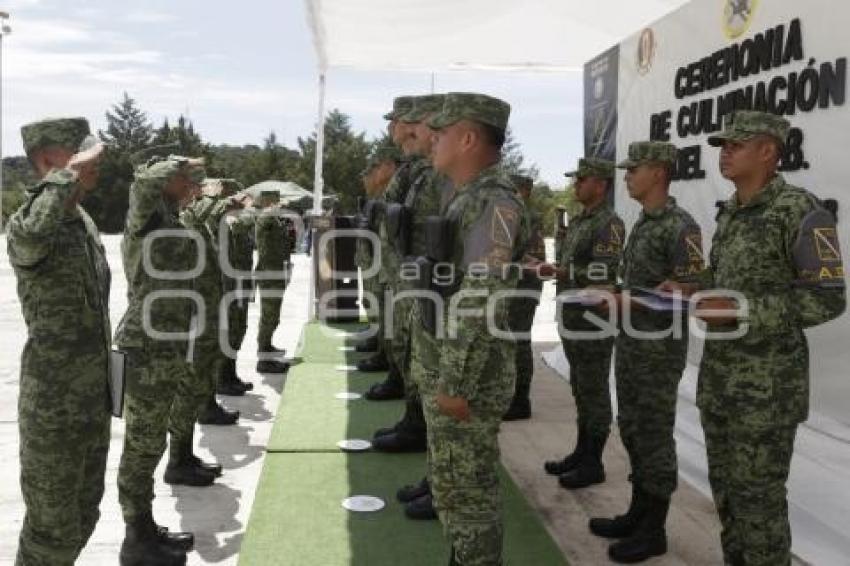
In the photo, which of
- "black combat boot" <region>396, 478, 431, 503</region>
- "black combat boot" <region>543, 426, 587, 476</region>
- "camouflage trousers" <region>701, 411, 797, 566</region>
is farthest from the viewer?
"black combat boot" <region>543, 426, 587, 476</region>

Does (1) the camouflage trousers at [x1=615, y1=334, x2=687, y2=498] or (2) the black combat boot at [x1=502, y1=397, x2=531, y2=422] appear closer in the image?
(1) the camouflage trousers at [x1=615, y1=334, x2=687, y2=498]

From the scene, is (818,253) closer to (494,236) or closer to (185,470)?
(494,236)

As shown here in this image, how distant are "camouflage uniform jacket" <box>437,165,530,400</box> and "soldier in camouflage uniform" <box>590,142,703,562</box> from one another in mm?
1172

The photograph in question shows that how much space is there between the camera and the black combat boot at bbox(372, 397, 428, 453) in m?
5.06

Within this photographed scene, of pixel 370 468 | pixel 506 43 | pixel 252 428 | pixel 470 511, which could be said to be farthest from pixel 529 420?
pixel 506 43

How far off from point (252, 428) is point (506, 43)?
5.88m

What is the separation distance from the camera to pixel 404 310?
4.75 meters

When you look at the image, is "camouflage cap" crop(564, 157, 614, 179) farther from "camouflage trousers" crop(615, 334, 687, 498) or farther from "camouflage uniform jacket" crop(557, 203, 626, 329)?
"camouflage trousers" crop(615, 334, 687, 498)

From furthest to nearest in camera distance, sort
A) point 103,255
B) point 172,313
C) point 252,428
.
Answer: point 252,428, point 172,313, point 103,255

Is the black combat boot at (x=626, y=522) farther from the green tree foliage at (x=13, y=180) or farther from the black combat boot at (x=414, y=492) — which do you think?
the green tree foliage at (x=13, y=180)

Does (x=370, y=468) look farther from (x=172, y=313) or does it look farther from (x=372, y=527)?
(x=172, y=313)

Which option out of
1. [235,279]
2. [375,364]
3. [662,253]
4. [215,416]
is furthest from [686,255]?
[375,364]

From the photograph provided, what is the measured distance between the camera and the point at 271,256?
7.57 metres

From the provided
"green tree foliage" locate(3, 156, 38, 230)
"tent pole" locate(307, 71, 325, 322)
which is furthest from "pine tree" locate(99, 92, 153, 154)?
"tent pole" locate(307, 71, 325, 322)
